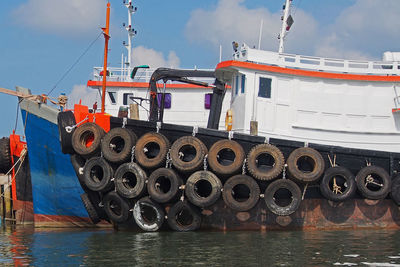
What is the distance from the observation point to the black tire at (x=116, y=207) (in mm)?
13656

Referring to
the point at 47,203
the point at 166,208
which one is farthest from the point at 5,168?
the point at 166,208

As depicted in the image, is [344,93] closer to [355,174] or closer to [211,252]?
[355,174]

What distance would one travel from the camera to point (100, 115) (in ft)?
46.8

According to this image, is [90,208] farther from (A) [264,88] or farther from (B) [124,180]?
(A) [264,88]

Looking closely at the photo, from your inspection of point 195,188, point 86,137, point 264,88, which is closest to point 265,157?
point 195,188

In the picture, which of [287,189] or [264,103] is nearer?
[287,189]

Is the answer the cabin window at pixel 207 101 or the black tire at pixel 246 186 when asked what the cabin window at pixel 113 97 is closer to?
the cabin window at pixel 207 101

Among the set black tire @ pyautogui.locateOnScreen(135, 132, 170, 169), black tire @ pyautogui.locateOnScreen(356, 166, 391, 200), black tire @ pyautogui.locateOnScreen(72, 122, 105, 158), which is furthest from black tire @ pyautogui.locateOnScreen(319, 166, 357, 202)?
black tire @ pyautogui.locateOnScreen(72, 122, 105, 158)

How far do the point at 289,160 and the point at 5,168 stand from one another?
958 centimetres

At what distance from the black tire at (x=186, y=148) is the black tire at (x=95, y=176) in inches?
62.9

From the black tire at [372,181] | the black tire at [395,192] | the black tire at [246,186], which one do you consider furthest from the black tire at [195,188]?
the black tire at [395,192]

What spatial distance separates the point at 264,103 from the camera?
15133 mm

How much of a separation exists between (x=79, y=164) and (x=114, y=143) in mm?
1060

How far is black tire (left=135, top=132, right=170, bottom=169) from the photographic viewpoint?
1345cm
